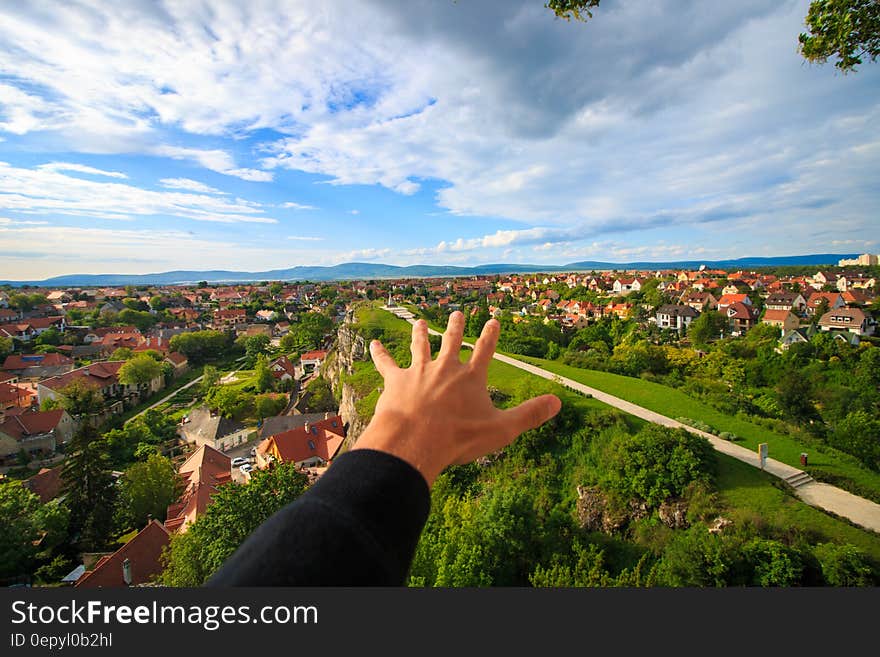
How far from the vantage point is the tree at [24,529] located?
1305 cm

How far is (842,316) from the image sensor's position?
31.0m

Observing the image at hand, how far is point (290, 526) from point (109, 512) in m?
21.7

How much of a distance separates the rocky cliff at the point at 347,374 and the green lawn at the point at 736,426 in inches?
370

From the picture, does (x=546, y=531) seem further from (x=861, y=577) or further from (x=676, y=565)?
(x=861, y=577)

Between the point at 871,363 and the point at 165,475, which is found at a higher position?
the point at 871,363

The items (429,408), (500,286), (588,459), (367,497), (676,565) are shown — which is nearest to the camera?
(367,497)

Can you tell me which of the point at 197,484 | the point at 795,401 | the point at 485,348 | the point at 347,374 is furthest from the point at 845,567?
the point at 347,374

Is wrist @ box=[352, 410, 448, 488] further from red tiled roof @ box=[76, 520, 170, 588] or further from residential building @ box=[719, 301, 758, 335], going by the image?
residential building @ box=[719, 301, 758, 335]

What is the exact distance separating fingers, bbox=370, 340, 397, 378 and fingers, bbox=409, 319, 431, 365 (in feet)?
0.35

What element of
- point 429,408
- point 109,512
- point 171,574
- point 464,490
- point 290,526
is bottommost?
point 109,512

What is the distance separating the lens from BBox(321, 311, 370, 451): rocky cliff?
18.3 m

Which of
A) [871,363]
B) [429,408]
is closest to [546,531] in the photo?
[429,408]

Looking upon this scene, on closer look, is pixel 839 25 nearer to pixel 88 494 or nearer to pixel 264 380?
pixel 88 494

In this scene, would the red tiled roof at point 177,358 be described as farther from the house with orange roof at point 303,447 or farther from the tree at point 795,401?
the tree at point 795,401
